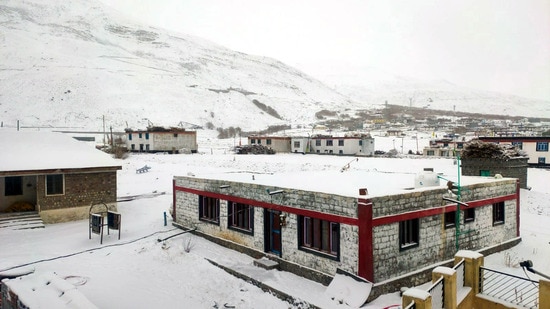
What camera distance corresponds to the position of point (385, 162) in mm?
55344

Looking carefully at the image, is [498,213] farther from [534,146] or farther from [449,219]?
[534,146]

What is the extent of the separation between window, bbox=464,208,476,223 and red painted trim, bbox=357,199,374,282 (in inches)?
237

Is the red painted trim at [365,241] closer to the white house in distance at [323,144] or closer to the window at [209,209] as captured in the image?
the window at [209,209]

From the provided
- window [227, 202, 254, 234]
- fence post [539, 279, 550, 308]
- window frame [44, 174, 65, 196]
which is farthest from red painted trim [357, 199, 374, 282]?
window frame [44, 174, 65, 196]

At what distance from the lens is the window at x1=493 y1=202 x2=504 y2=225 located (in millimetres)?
18656

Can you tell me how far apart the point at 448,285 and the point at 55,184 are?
21.8 meters

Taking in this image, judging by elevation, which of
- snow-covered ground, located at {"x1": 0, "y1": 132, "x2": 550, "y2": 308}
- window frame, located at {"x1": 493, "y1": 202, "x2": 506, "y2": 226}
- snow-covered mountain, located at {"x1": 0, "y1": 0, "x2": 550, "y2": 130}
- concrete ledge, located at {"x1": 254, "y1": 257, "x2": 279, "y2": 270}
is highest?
snow-covered mountain, located at {"x1": 0, "y1": 0, "x2": 550, "y2": 130}

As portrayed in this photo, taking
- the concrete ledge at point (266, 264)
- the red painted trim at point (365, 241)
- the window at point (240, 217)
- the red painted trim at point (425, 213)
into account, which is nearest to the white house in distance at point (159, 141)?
the window at point (240, 217)

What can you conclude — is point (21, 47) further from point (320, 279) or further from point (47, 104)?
point (320, 279)

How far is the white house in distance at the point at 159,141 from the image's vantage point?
2844 inches

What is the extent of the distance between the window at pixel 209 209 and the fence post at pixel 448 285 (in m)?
11.5

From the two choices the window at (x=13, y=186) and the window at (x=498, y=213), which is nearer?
the window at (x=498, y=213)

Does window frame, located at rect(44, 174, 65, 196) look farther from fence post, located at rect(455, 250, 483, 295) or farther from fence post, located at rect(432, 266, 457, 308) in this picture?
fence post, located at rect(455, 250, 483, 295)

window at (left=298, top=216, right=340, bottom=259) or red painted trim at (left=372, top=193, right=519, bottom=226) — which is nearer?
red painted trim at (left=372, top=193, right=519, bottom=226)
